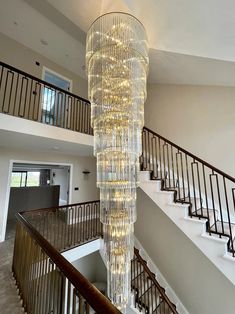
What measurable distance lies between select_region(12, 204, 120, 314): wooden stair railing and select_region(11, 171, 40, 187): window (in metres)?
8.10

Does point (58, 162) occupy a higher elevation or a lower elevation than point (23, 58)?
lower

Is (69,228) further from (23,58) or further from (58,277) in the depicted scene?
(23,58)

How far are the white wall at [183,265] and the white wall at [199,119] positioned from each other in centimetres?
211

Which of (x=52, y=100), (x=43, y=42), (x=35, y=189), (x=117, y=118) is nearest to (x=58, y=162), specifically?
(x=52, y=100)

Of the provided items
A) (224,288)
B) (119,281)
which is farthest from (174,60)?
(224,288)

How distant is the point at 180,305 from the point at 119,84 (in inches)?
203

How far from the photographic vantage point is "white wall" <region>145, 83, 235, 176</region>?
4.55m

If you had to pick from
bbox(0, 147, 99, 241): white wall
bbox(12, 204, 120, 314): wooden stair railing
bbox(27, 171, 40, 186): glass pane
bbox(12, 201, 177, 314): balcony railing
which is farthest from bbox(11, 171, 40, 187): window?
bbox(12, 204, 120, 314): wooden stair railing

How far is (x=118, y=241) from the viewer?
2504 millimetres

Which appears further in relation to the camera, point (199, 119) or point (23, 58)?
point (23, 58)

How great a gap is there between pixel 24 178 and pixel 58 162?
17.4 feet

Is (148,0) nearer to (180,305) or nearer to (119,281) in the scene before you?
(119,281)

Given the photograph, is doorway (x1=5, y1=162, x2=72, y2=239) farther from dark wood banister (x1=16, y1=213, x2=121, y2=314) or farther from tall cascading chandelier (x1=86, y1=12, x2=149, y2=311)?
dark wood banister (x1=16, y1=213, x2=121, y2=314)

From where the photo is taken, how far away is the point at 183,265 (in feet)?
15.0
